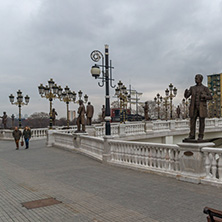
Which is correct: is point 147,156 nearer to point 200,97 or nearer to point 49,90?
point 200,97

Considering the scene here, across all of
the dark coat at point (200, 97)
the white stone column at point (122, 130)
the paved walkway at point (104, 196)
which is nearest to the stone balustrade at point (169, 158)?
the paved walkway at point (104, 196)

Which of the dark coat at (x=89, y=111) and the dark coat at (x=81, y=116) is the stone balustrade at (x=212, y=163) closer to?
the dark coat at (x=81, y=116)

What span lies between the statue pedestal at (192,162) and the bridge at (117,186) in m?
0.04

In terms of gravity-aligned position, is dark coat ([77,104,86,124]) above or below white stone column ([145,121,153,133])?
above

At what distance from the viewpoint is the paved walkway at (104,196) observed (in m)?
5.36

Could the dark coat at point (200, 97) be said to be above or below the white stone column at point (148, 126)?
above

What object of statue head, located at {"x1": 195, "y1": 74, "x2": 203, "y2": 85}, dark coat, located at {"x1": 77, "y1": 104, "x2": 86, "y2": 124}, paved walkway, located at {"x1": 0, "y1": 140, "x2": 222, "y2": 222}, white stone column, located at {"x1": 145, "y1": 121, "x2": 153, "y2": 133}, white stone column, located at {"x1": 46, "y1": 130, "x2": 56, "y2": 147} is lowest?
paved walkway, located at {"x1": 0, "y1": 140, "x2": 222, "y2": 222}

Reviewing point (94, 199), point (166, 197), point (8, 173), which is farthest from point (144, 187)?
point (8, 173)

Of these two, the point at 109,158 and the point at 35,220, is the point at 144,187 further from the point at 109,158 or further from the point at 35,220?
the point at 109,158

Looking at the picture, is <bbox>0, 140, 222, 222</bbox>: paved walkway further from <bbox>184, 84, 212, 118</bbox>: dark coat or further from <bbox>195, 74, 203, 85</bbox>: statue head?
<bbox>195, 74, 203, 85</bbox>: statue head

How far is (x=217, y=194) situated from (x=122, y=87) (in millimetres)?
21894

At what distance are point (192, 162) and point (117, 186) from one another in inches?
95.1

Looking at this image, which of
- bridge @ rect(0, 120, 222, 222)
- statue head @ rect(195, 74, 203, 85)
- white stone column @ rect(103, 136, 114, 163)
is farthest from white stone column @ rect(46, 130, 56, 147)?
statue head @ rect(195, 74, 203, 85)

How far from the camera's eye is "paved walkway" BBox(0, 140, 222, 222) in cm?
536
